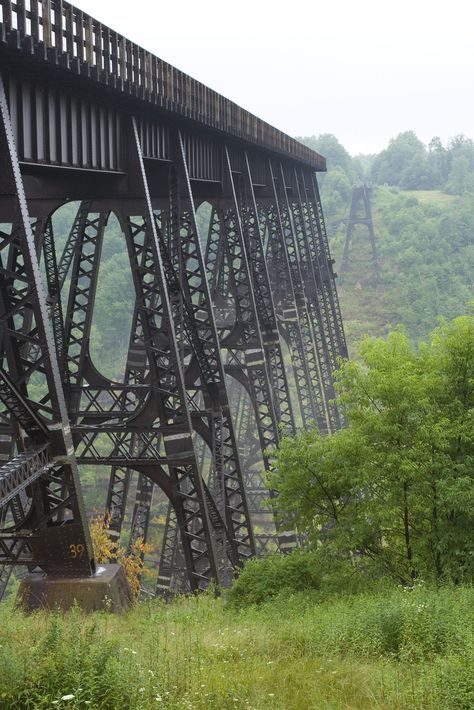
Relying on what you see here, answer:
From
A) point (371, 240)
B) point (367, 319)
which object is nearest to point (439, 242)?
point (371, 240)

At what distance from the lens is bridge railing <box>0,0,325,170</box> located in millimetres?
9180

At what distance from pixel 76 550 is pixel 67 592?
1.58 feet

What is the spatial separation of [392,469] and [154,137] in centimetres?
633

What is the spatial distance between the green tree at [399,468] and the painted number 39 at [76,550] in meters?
4.60

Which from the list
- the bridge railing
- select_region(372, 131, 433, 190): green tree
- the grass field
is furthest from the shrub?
select_region(372, 131, 433, 190): green tree

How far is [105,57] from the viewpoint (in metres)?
11.5

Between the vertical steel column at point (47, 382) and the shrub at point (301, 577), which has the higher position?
the vertical steel column at point (47, 382)

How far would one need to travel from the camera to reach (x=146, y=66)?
13195 mm

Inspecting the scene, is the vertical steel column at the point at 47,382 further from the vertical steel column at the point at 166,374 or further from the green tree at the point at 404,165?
the green tree at the point at 404,165

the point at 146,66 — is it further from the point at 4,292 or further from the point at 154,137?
the point at 4,292

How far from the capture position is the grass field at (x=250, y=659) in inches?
281

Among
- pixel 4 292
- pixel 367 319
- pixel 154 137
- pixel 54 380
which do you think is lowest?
pixel 367 319

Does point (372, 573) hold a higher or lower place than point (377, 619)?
lower

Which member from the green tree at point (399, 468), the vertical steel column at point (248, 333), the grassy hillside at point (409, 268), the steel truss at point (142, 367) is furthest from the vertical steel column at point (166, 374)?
the grassy hillside at point (409, 268)
